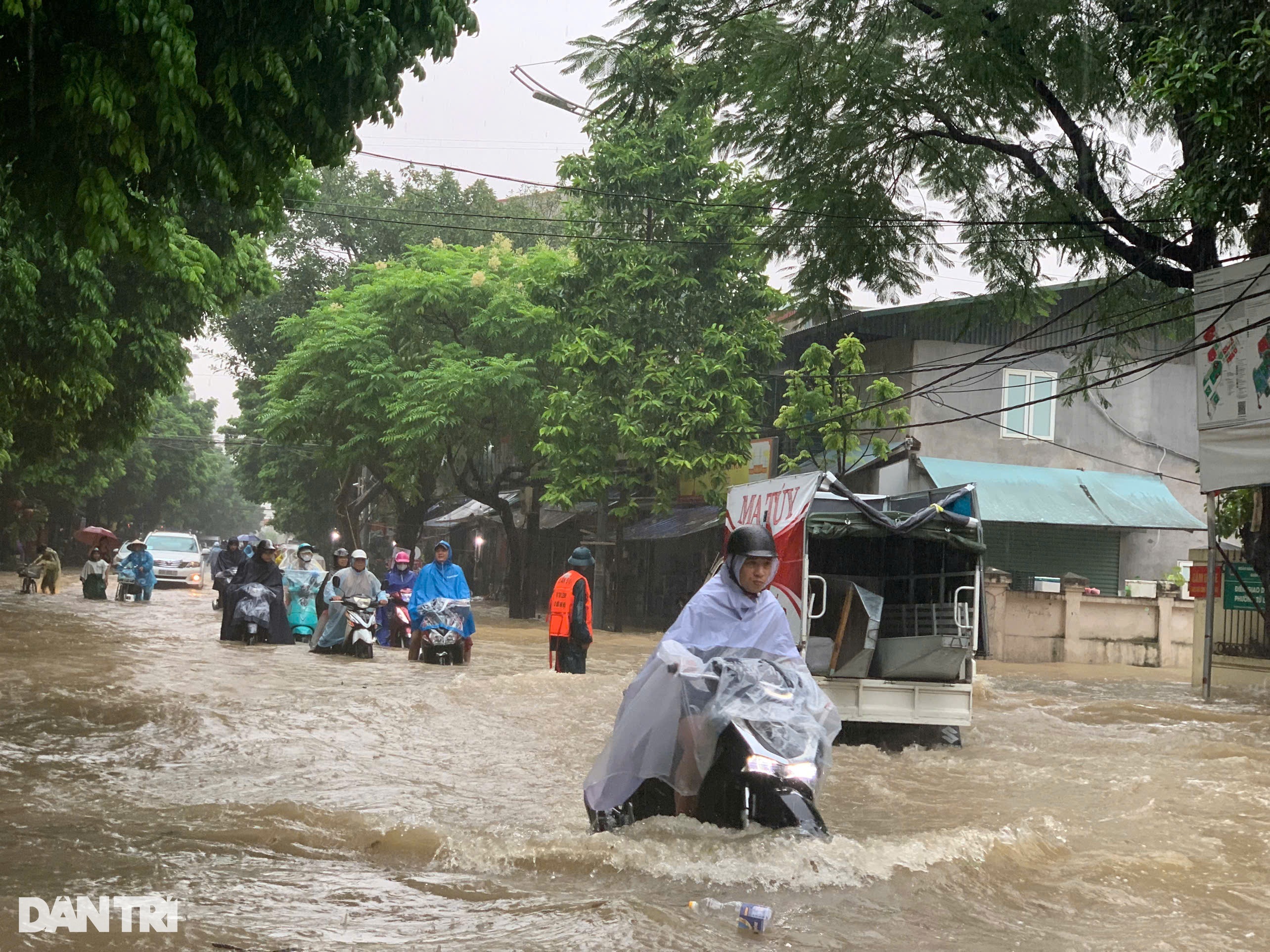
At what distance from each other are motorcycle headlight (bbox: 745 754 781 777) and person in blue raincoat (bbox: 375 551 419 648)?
14627 millimetres

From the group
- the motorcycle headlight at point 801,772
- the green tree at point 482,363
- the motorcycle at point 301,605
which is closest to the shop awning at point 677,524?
the green tree at point 482,363

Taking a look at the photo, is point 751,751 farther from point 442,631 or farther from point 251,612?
point 251,612

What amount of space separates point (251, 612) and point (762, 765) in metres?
14.7

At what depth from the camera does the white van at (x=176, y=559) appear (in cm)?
3612

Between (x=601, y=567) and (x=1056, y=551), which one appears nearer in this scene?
(x=1056, y=551)

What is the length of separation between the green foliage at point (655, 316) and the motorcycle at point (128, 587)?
924cm

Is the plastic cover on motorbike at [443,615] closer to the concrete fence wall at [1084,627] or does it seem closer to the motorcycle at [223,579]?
the motorcycle at [223,579]

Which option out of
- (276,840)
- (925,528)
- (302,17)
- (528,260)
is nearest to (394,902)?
(276,840)

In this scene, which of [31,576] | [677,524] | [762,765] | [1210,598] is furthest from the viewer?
[31,576]

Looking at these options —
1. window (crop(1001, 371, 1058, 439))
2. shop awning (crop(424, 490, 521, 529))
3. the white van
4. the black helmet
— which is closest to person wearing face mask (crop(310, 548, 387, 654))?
the black helmet

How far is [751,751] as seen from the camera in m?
5.53

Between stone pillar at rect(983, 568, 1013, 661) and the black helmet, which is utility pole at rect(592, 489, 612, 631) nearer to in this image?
stone pillar at rect(983, 568, 1013, 661)

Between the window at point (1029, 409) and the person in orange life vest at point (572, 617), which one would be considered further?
the window at point (1029, 409)

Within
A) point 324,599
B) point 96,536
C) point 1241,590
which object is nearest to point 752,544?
point 324,599
